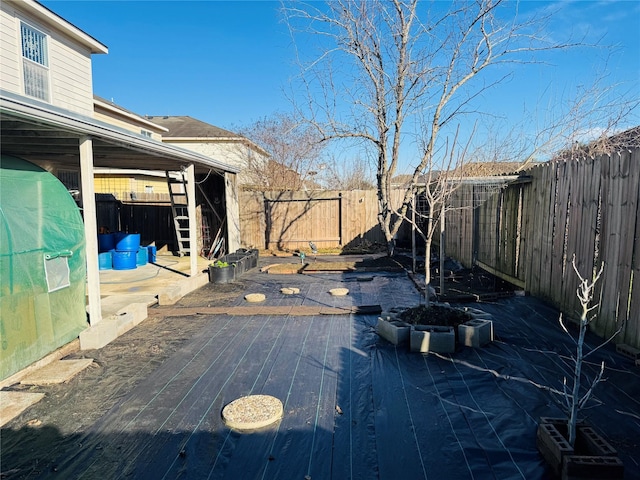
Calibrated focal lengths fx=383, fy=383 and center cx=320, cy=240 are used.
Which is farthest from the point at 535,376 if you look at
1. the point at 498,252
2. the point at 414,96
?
the point at 414,96

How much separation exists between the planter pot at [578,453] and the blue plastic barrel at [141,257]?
31.1ft

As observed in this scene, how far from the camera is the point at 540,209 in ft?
17.9

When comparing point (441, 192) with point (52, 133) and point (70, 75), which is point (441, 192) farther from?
point (70, 75)

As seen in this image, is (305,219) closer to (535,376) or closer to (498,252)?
(498,252)

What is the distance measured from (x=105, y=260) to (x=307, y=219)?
244 inches

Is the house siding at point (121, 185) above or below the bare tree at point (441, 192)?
above

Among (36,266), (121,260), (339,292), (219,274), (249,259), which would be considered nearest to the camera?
(36,266)

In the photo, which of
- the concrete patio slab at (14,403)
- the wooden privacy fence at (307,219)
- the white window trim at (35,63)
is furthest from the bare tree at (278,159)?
the concrete patio slab at (14,403)

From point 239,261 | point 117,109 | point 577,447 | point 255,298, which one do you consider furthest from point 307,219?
point 577,447

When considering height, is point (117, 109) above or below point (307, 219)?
above

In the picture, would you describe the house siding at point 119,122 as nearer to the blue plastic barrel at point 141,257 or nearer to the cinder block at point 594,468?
the blue plastic barrel at point 141,257

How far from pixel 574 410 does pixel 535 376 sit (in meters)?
1.26

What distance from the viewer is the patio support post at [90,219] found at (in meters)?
4.24

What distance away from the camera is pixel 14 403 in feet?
9.48
